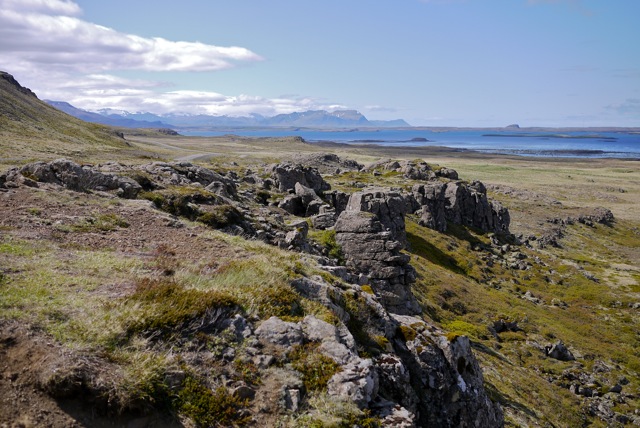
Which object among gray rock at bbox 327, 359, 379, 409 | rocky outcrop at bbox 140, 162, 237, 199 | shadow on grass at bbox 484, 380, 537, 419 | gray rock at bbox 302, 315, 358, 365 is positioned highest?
rocky outcrop at bbox 140, 162, 237, 199

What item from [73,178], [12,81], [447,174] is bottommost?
[447,174]

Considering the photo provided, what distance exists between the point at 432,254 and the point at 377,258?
1249 inches

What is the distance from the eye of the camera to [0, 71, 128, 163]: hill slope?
7956 centimetres

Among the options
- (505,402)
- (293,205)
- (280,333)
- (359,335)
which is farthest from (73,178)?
(505,402)

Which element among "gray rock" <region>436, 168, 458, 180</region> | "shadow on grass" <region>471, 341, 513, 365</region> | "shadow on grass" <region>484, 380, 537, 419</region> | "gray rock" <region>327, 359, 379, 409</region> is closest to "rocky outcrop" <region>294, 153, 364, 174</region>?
"gray rock" <region>436, 168, 458, 180</region>

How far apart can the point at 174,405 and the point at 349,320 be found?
6329mm

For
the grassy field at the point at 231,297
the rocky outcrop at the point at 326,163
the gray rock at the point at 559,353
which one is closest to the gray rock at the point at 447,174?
the rocky outcrop at the point at 326,163

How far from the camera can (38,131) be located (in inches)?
4247

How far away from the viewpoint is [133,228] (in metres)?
19.6

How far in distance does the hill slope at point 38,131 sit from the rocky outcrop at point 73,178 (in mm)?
45590

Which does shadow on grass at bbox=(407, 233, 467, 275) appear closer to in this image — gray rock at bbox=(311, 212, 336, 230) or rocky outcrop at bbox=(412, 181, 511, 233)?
rocky outcrop at bbox=(412, 181, 511, 233)

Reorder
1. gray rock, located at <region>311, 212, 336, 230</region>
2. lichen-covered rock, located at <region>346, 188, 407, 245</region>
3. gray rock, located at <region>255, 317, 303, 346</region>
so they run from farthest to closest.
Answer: lichen-covered rock, located at <region>346, 188, 407, 245</region>, gray rock, located at <region>311, 212, 336, 230</region>, gray rock, located at <region>255, 317, 303, 346</region>

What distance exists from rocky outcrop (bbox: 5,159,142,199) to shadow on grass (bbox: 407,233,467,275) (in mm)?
42518

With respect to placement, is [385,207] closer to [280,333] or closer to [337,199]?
[337,199]
